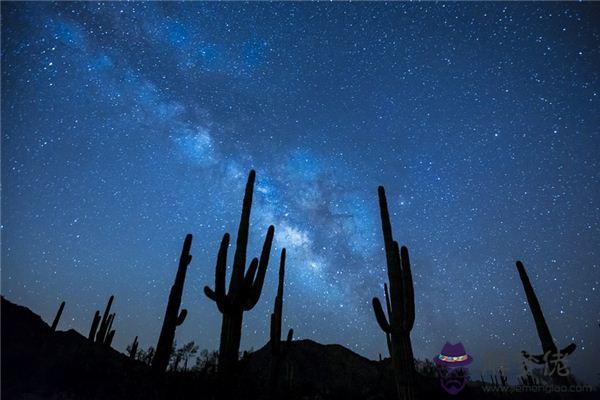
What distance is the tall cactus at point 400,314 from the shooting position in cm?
702

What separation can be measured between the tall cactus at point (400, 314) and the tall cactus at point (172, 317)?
214 inches

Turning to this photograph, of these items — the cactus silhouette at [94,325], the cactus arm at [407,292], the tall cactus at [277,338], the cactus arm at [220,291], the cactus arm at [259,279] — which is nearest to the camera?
the cactus arm at [220,291]

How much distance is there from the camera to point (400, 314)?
7.59 metres

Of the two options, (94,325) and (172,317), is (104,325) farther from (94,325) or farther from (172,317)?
(172,317)

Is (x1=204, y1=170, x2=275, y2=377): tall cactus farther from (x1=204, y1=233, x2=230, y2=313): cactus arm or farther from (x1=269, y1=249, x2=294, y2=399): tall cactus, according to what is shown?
(x1=269, y1=249, x2=294, y2=399): tall cactus

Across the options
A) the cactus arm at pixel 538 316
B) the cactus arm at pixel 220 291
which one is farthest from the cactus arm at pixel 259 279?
the cactus arm at pixel 538 316

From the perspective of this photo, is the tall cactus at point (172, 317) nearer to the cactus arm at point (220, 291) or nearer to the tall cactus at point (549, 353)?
the cactus arm at point (220, 291)

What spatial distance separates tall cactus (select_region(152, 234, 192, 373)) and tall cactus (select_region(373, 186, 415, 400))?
5435 mm

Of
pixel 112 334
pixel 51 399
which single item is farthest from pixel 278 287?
pixel 112 334

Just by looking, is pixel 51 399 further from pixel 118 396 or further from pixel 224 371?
pixel 224 371

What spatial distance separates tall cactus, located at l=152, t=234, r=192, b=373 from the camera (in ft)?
28.2

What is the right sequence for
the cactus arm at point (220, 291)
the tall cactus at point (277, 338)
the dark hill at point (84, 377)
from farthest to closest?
1. the tall cactus at point (277, 338)
2. the dark hill at point (84, 377)
3. the cactus arm at point (220, 291)

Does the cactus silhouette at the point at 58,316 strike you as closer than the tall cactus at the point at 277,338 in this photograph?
No

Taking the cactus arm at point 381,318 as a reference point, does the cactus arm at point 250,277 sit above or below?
above
